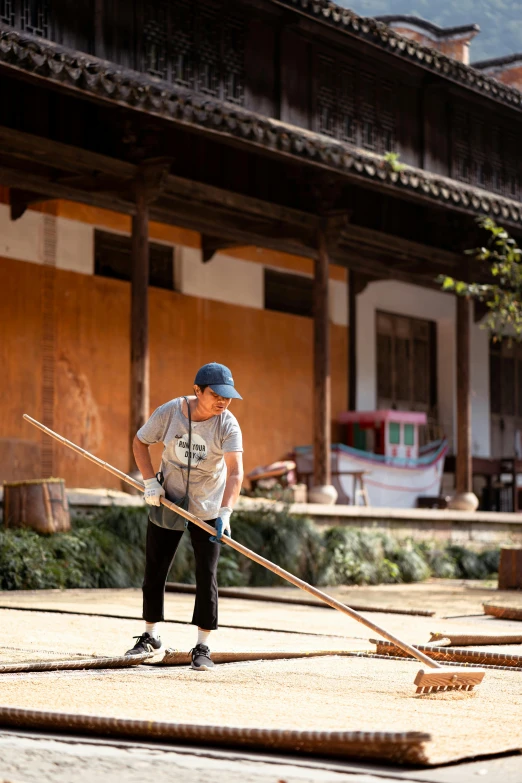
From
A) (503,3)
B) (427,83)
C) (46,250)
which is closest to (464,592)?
(46,250)

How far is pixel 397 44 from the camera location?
17047 mm

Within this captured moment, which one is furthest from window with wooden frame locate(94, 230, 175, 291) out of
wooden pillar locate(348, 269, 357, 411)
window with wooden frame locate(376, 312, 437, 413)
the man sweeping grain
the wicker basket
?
the man sweeping grain

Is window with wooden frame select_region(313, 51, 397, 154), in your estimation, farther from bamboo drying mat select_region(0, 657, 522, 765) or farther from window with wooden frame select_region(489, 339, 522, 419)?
bamboo drying mat select_region(0, 657, 522, 765)

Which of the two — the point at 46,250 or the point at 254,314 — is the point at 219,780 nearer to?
the point at 46,250

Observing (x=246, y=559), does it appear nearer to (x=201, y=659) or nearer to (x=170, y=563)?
(x=170, y=563)

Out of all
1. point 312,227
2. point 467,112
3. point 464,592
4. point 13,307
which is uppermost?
point 467,112

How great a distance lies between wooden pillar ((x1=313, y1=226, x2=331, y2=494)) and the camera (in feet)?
50.0

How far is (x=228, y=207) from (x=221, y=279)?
230 centimetres

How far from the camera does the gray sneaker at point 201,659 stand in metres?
5.86

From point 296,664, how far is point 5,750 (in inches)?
98.4

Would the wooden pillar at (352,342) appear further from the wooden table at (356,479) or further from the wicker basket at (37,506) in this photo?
the wicker basket at (37,506)

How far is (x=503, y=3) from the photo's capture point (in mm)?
76750

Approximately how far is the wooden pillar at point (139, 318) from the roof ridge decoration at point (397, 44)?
144 inches

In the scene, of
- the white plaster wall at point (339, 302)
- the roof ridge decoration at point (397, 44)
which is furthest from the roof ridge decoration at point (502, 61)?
the white plaster wall at point (339, 302)
